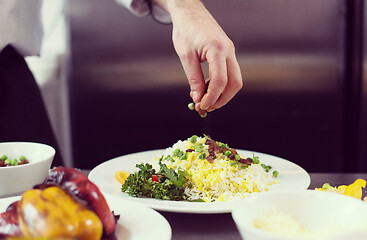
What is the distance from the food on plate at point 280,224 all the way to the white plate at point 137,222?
205 mm

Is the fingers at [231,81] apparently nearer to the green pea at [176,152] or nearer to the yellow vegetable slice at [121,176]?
the green pea at [176,152]

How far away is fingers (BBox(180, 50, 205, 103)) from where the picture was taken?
63.9 inches

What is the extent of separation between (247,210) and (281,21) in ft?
9.12

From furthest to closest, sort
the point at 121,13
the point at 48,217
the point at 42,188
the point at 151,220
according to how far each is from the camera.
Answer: the point at 121,13 → the point at 151,220 → the point at 42,188 → the point at 48,217

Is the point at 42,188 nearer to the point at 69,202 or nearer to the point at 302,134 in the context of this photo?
the point at 69,202

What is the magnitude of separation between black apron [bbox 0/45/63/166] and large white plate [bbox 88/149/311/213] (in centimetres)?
84

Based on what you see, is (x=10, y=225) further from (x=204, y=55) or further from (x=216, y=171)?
(x=204, y=55)

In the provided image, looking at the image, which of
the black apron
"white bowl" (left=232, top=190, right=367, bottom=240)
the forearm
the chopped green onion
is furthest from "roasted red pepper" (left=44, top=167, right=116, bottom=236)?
the black apron

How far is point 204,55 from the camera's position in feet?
5.37

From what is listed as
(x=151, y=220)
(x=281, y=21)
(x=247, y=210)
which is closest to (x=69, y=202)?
(x=151, y=220)

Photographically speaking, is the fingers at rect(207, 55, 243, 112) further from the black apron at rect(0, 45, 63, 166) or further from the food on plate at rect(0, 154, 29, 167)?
the black apron at rect(0, 45, 63, 166)

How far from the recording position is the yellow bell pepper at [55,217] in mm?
791

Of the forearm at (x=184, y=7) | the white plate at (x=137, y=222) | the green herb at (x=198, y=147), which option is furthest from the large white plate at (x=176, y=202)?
the forearm at (x=184, y=7)

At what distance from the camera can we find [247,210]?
94 cm
